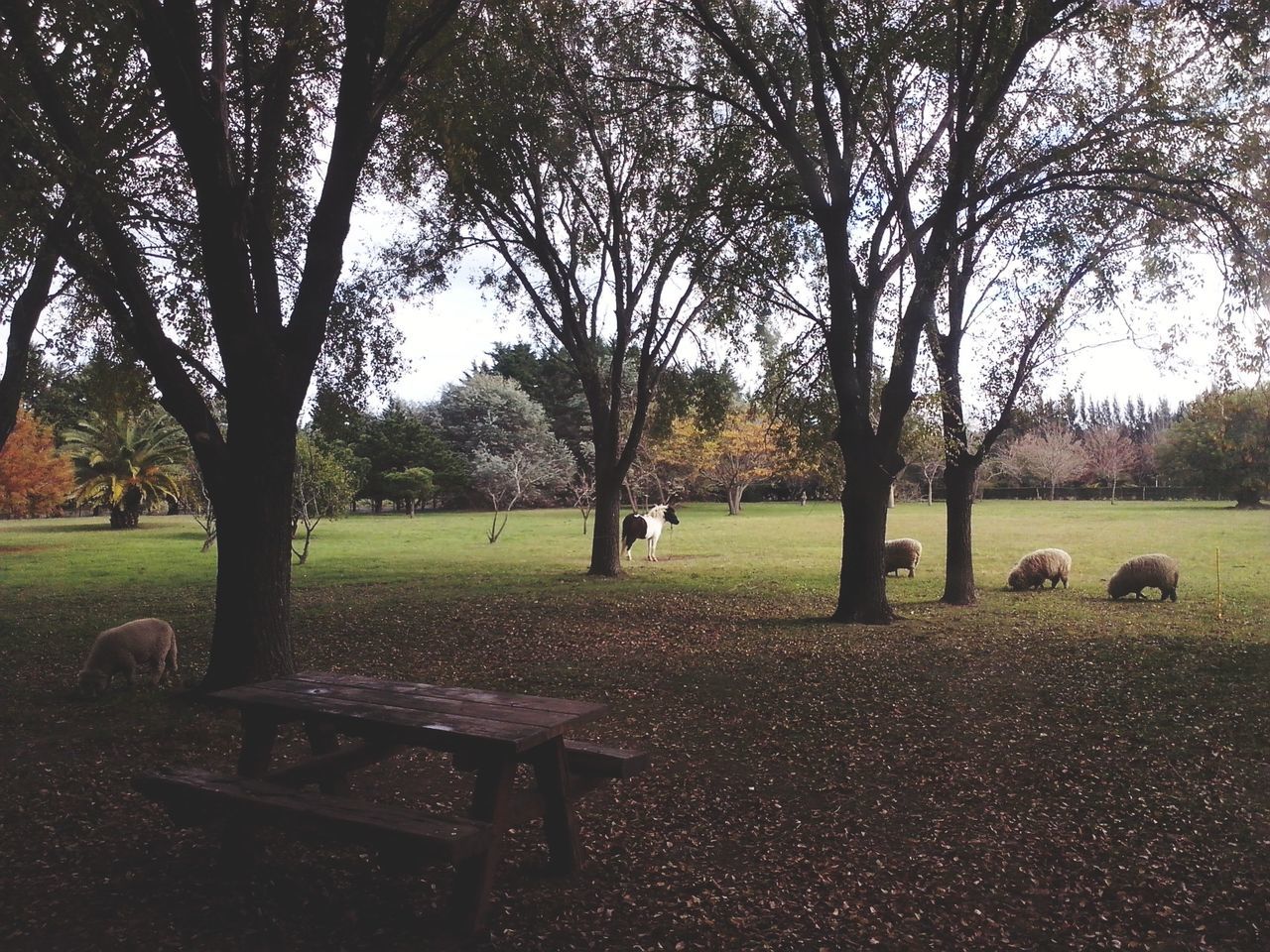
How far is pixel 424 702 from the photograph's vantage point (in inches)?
167

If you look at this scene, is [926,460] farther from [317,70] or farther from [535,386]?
[317,70]

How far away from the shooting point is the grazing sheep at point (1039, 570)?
1731 centimetres

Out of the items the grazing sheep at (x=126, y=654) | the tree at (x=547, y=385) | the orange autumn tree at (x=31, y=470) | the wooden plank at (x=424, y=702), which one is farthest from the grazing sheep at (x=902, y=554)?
the tree at (x=547, y=385)

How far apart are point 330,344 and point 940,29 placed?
9.45 m

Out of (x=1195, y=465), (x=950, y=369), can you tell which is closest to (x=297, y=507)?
(x=950, y=369)

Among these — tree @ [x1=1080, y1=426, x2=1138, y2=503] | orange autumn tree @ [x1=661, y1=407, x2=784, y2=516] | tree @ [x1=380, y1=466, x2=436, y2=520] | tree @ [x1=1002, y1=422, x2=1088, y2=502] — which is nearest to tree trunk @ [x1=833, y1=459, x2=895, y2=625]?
orange autumn tree @ [x1=661, y1=407, x2=784, y2=516]

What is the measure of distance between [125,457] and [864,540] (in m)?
35.9

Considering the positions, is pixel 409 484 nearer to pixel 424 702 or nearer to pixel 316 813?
→ pixel 424 702

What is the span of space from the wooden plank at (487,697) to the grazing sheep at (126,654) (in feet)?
13.7

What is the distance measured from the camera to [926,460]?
5656 cm

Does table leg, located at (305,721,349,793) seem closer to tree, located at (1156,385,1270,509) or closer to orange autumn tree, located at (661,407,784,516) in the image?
tree, located at (1156,385,1270,509)

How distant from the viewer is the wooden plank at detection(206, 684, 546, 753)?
3.58m

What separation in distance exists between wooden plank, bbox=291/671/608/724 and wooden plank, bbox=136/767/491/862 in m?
0.75

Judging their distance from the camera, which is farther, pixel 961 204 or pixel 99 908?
pixel 961 204
